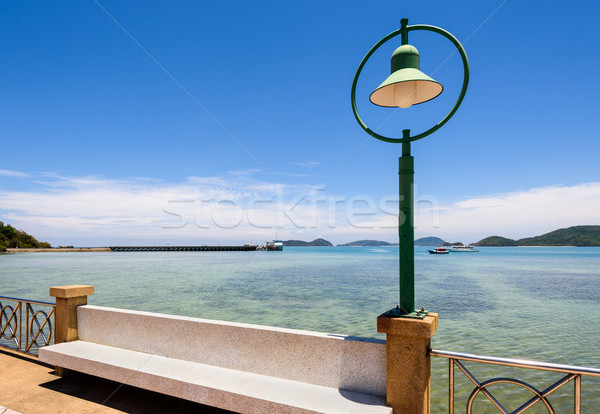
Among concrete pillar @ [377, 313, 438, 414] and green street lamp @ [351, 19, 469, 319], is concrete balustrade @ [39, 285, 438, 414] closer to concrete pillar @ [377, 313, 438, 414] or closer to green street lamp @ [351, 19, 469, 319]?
concrete pillar @ [377, 313, 438, 414]

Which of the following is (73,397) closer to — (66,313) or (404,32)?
(66,313)

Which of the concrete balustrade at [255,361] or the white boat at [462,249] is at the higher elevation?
the concrete balustrade at [255,361]

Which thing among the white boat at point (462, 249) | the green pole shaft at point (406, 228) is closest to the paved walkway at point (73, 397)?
the green pole shaft at point (406, 228)

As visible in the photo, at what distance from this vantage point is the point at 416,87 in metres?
3.81

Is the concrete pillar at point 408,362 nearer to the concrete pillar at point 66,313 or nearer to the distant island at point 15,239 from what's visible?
the concrete pillar at point 66,313

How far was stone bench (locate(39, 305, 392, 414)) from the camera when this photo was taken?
3.67 metres

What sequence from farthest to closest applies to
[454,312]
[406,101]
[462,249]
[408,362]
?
[462,249]
[454,312]
[406,101]
[408,362]

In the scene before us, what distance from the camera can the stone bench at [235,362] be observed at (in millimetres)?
3670

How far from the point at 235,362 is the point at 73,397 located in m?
2.43

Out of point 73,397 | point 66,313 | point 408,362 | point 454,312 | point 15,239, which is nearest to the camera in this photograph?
point 408,362

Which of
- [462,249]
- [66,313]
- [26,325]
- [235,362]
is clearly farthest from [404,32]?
[462,249]

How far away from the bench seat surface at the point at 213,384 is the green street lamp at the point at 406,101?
3.54 ft

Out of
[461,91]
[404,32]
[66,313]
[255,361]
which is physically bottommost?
[255,361]

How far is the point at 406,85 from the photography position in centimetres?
386
